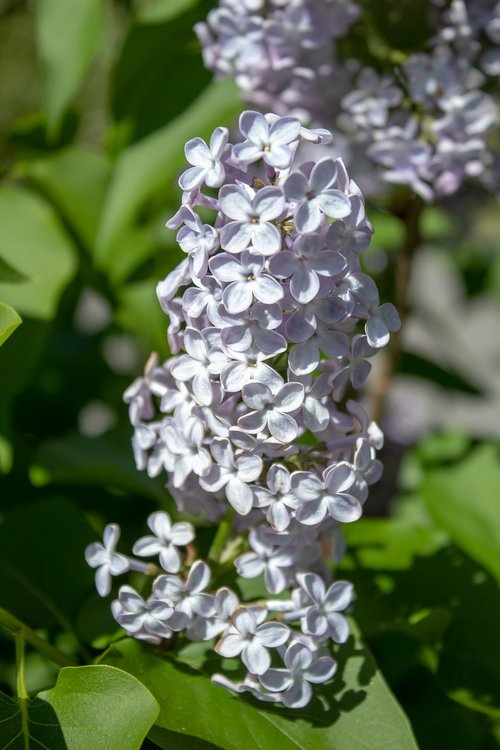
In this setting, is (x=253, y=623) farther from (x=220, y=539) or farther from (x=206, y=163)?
(x=206, y=163)

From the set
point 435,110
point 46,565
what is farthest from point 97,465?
point 435,110

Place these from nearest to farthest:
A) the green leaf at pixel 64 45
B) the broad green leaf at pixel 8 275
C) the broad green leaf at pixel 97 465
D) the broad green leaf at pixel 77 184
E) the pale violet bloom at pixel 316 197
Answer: the pale violet bloom at pixel 316 197 → the broad green leaf at pixel 8 275 → the broad green leaf at pixel 97 465 → the green leaf at pixel 64 45 → the broad green leaf at pixel 77 184

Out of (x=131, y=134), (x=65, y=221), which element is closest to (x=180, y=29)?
(x=131, y=134)

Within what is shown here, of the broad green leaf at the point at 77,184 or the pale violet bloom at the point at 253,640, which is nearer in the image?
the pale violet bloom at the point at 253,640

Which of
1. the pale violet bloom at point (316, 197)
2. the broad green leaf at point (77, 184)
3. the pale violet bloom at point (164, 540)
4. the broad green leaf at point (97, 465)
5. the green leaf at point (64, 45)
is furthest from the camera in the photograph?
the broad green leaf at point (77, 184)

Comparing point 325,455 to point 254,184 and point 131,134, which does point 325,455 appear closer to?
point 254,184

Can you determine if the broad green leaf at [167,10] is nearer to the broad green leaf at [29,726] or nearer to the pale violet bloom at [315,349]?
the pale violet bloom at [315,349]

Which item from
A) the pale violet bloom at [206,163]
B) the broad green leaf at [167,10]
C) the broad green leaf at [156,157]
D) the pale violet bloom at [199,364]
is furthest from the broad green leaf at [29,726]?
the broad green leaf at [167,10]
